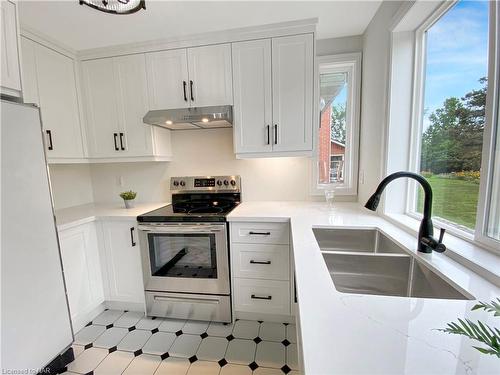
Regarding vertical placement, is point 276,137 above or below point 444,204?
above

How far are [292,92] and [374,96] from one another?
659 millimetres

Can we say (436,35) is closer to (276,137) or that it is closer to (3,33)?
(276,137)

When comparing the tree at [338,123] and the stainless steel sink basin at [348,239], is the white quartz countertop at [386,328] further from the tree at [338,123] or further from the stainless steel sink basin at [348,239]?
the tree at [338,123]

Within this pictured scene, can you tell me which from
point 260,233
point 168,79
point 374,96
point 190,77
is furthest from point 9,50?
point 374,96

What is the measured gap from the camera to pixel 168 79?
208 cm

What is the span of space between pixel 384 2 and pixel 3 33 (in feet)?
7.99

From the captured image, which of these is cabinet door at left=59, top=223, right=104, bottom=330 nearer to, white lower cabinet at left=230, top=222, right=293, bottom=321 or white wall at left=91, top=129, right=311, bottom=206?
white wall at left=91, top=129, right=311, bottom=206

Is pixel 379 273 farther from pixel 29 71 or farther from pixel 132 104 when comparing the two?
pixel 29 71

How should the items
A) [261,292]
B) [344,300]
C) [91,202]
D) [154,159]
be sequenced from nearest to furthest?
[344,300] → [261,292] → [154,159] → [91,202]

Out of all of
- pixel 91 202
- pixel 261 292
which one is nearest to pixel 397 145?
pixel 261 292

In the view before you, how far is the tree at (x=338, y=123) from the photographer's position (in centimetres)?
224

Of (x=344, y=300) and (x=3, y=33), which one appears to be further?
(x=3, y=33)

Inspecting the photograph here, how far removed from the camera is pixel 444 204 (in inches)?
51.2

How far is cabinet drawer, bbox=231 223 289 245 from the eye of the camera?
181 cm
